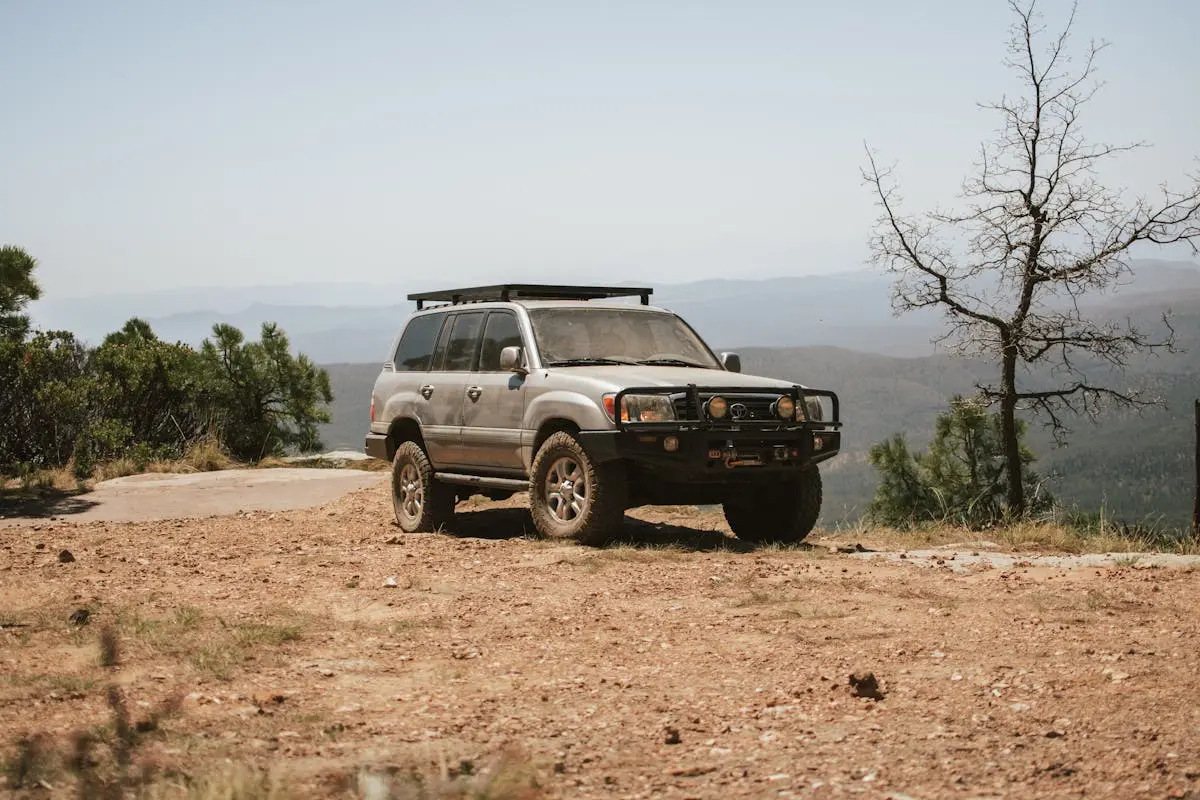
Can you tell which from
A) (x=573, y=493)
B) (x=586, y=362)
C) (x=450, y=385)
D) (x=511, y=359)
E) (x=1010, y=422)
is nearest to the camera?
(x=573, y=493)

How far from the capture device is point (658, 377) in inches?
381

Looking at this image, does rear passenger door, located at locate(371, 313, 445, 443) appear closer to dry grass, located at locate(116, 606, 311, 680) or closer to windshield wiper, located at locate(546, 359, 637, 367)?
windshield wiper, located at locate(546, 359, 637, 367)

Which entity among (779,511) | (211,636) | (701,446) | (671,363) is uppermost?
Answer: (671,363)

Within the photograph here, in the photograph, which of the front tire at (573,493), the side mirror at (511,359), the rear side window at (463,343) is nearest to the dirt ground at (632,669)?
the front tire at (573,493)

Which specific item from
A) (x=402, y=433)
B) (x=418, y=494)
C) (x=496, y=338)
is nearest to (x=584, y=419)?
(x=496, y=338)

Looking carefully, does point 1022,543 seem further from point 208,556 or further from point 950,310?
point 950,310

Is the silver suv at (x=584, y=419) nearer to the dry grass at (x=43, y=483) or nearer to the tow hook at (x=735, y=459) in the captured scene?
the tow hook at (x=735, y=459)

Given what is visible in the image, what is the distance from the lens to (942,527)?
1200 cm

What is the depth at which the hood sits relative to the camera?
372 inches

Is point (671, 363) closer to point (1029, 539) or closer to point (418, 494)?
point (418, 494)

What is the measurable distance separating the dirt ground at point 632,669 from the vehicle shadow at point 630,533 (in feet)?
1.87

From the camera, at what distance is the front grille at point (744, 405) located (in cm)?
933

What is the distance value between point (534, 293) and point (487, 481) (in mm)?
1781

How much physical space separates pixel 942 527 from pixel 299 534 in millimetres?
6161
